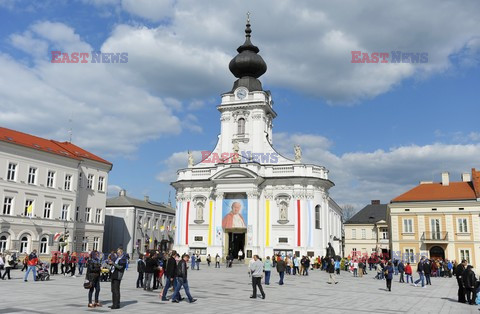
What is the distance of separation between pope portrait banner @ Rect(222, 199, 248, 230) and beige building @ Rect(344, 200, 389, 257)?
113ft

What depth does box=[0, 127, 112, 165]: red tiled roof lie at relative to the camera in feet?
136

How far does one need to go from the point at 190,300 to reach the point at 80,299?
11.7 feet

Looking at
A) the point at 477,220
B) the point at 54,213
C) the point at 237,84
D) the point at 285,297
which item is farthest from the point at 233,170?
the point at 285,297

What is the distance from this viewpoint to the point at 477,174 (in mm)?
Answer: 48906

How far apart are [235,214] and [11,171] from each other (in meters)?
21.7

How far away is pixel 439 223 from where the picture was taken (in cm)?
4609

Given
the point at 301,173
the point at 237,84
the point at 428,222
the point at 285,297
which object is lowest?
the point at 285,297

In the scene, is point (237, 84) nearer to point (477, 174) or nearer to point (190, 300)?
point (477, 174)

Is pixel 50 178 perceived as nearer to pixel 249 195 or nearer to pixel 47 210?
pixel 47 210

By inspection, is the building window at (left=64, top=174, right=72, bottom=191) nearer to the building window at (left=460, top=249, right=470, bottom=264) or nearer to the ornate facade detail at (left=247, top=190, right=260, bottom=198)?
the ornate facade detail at (left=247, top=190, right=260, bottom=198)

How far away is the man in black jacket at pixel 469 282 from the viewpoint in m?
16.0

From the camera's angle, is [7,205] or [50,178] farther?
[50,178]

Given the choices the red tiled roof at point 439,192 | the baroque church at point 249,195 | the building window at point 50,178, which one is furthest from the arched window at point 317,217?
the building window at point 50,178

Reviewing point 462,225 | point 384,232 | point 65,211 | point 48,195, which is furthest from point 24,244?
point 384,232
